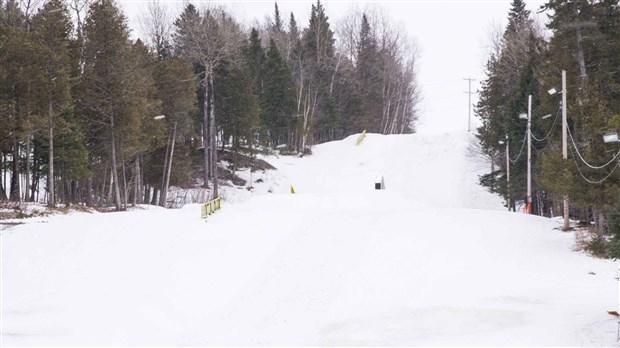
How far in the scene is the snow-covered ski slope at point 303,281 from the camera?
32.7ft

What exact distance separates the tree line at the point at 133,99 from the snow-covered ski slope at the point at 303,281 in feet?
23.9

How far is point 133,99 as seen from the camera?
28938mm

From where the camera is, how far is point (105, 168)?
3372cm

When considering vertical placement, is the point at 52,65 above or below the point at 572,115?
above

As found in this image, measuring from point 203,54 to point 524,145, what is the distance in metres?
23.9

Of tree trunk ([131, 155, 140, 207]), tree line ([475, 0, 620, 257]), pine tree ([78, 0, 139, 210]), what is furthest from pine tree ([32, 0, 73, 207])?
tree line ([475, 0, 620, 257])

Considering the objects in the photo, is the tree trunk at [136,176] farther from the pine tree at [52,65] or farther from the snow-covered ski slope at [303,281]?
the snow-covered ski slope at [303,281]

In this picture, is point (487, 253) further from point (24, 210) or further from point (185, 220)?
point (24, 210)

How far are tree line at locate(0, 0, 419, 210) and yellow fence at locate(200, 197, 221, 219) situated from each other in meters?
6.34

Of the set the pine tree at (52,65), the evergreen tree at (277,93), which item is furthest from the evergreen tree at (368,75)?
the pine tree at (52,65)

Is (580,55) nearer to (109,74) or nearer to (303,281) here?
(303,281)

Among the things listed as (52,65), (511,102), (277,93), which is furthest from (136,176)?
(277,93)

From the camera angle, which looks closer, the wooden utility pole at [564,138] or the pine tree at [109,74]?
the wooden utility pole at [564,138]

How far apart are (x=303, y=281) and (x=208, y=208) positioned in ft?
36.7
